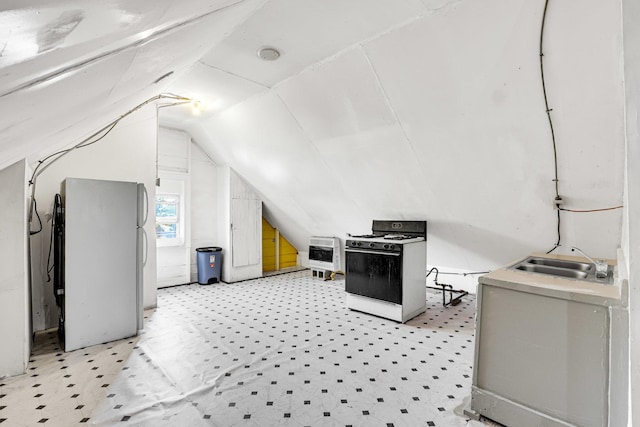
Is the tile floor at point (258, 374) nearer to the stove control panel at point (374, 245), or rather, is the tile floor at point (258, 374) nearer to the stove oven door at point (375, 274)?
the stove oven door at point (375, 274)

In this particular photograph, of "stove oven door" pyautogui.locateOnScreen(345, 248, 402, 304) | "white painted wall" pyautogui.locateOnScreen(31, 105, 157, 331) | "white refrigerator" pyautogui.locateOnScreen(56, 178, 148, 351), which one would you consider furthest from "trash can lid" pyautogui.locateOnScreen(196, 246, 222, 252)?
"stove oven door" pyautogui.locateOnScreen(345, 248, 402, 304)

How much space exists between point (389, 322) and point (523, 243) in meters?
1.82

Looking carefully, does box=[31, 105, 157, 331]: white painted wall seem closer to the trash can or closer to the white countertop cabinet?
the trash can

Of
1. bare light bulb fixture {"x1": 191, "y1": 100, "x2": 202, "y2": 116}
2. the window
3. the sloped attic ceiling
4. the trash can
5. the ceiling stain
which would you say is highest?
bare light bulb fixture {"x1": 191, "y1": 100, "x2": 202, "y2": 116}

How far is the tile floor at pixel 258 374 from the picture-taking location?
1.98 meters

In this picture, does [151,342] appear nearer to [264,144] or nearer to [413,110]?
[264,144]

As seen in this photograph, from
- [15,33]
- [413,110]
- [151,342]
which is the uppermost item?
[413,110]

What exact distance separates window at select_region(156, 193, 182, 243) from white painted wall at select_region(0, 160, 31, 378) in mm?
2716

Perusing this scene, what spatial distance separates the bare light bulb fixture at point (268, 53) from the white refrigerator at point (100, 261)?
6.29 ft

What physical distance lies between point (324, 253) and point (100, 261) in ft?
12.1

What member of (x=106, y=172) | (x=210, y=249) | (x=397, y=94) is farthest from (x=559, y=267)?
(x=210, y=249)

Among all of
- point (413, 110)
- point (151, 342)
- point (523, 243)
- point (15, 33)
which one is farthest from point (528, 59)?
point (151, 342)

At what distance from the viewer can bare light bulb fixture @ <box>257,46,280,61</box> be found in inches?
108

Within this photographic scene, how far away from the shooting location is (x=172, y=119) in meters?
4.91
